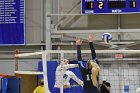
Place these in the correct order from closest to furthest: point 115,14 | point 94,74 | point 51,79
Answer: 1. point 94,74
2. point 51,79
3. point 115,14

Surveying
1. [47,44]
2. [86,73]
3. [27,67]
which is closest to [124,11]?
[47,44]

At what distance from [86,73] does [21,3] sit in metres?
9.91

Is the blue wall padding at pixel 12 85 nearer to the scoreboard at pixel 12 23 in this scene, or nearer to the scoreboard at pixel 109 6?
the scoreboard at pixel 12 23

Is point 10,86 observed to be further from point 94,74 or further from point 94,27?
point 94,74

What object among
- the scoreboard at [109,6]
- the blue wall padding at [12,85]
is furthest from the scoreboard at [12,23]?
the scoreboard at [109,6]

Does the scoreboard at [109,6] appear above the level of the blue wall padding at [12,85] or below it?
above

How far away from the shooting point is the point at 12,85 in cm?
1576

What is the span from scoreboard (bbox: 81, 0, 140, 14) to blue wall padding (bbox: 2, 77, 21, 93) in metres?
3.92

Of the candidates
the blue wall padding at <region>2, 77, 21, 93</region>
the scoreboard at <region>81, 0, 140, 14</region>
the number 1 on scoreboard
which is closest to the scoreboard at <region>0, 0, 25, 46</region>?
the blue wall padding at <region>2, 77, 21, 93</region>

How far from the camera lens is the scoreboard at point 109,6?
15680 mm

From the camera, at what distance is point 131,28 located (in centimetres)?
1697

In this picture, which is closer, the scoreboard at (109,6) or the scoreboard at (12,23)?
the scoreboard at (109,6)

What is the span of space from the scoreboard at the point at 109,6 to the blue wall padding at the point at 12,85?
3.92 metres

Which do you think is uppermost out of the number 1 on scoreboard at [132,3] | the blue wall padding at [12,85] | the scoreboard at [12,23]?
the number 1 on scoreboard at [132,3]
